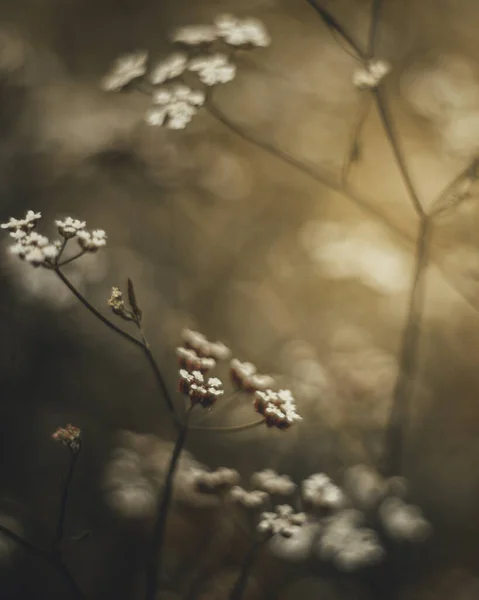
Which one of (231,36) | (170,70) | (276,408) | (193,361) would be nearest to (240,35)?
(231,36)

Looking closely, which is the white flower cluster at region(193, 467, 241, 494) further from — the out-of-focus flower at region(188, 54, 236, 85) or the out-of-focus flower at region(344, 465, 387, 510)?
the out-of-focus flower at region(188, 54, 236, 85)

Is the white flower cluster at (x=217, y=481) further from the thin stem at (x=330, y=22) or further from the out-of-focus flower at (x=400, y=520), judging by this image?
the thin stem at (x=330, y=22)

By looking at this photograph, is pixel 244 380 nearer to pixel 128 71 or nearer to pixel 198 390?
pixel 198 390

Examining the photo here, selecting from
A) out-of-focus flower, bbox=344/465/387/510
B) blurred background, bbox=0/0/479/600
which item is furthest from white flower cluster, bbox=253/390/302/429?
blurred background, bbox=0/0/479/600

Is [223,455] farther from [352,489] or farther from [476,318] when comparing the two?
[476,318]

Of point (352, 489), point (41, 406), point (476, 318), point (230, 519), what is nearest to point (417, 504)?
point (352, 489)

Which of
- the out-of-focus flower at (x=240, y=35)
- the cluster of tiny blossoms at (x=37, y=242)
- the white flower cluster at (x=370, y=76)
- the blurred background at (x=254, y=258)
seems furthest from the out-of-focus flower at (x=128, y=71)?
the cluster of tiny blossoms at (x=37, y=242)
